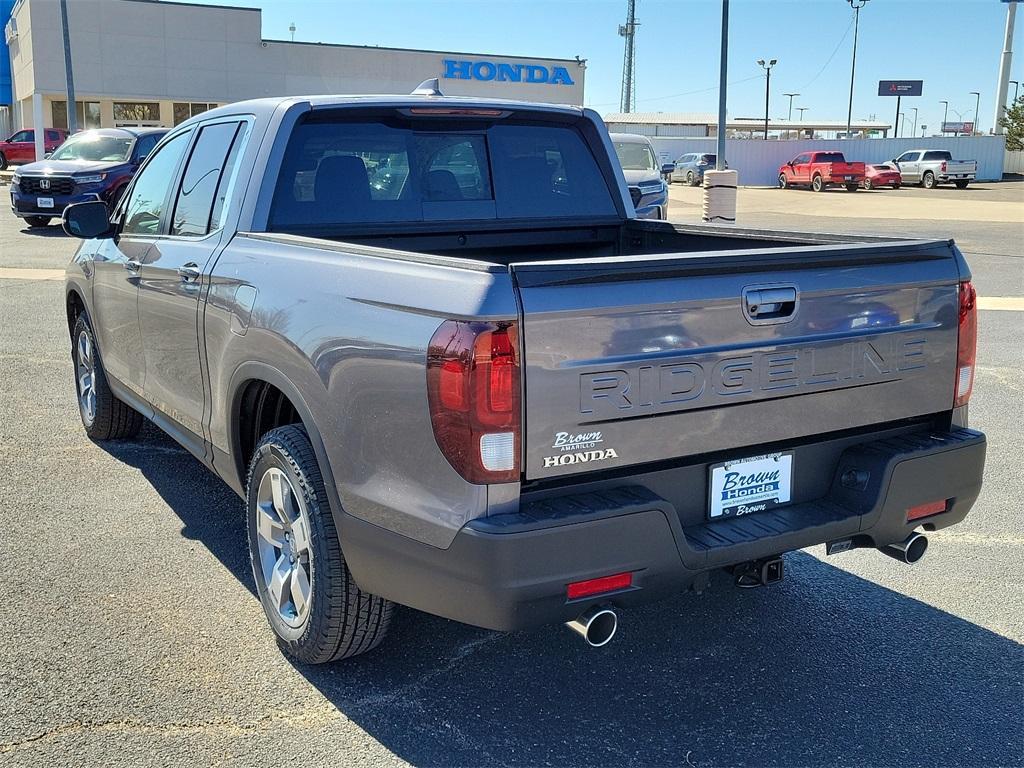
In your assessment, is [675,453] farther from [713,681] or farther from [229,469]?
[229,469]

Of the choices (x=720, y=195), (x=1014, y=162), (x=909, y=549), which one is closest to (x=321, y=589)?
(x=909, y=549)

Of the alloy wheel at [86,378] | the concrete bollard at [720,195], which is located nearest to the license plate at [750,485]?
the alloy wheel at [86,378]

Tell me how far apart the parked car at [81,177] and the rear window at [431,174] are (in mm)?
15734

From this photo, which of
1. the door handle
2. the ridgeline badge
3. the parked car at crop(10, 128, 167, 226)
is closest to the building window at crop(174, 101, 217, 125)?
the ridgeline badge

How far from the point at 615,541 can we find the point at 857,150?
58698 mm

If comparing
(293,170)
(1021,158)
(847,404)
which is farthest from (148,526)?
(1021,158)

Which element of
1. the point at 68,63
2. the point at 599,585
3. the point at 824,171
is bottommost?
the point at 599,585

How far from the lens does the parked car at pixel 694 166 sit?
171 ft

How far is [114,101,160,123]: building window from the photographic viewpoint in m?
47.2

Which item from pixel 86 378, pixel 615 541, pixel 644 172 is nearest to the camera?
pixel 615 541

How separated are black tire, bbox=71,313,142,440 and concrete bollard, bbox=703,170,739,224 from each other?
13756 millimetres

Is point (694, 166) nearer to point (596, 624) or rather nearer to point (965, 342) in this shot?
point (965, 342)

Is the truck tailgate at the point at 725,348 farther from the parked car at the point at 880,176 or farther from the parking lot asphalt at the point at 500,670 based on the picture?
the parked car at the point at 880,176

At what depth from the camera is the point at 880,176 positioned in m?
46.4
